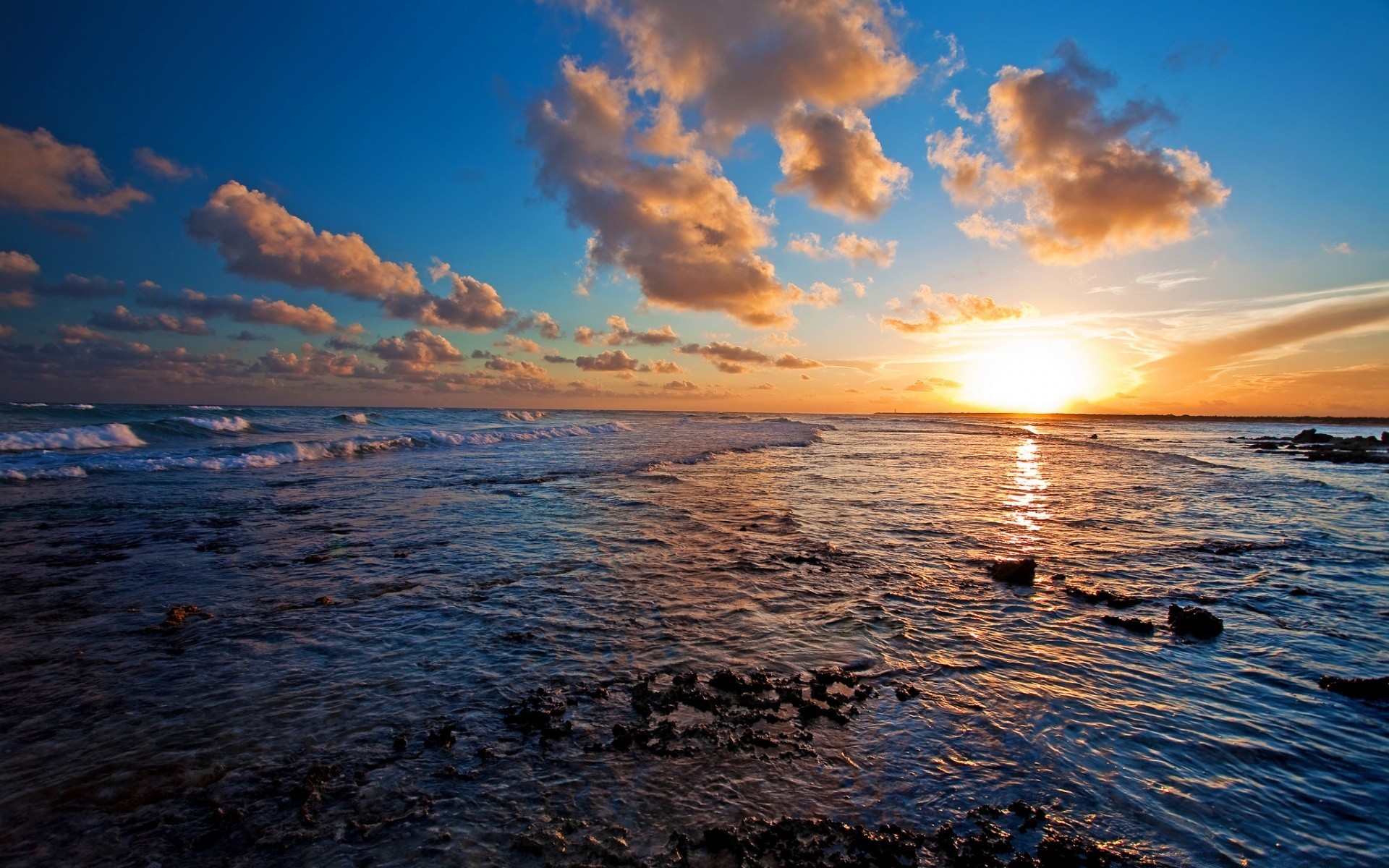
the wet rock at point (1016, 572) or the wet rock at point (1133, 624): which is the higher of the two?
the wet rock at point (1016, 572)

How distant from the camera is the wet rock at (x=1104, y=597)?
7.78 meters

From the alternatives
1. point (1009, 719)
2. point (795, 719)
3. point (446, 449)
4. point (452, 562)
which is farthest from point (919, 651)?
point (446, 449)

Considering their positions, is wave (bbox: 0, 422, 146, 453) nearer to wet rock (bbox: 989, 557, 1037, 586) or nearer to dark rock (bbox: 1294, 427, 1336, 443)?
wet rock (bbox: 989, 557, 1037, 586)

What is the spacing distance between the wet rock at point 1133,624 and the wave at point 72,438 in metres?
40.4

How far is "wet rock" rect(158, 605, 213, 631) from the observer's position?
6762mm

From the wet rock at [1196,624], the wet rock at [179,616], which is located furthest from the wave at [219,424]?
the wet rock at [1196,624]

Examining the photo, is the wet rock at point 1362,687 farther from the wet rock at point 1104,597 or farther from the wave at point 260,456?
the wave at point 260,456

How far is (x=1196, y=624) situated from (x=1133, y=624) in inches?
26.5

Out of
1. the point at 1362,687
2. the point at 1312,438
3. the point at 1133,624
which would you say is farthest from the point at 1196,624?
the point at 1312,438

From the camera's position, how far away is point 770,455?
30.4 m

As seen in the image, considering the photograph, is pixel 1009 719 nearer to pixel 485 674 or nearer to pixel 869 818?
pixel 869 818

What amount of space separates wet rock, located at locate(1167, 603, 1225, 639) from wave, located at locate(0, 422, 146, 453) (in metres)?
41.1

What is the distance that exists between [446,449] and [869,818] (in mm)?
34921

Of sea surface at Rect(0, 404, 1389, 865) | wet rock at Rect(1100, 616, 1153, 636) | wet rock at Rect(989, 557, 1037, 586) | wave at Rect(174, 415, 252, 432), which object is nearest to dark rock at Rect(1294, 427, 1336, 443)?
sea surface at Rect(0, 404, 1389, 865)
